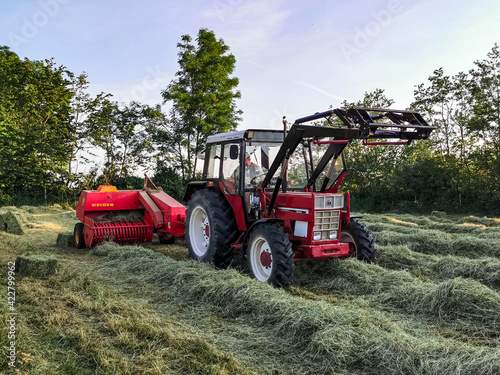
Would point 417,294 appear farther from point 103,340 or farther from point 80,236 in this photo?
point 80,236

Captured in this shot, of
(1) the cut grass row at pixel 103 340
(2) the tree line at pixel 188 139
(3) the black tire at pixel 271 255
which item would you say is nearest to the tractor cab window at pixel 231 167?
(3) the black tire at pixel 271 255

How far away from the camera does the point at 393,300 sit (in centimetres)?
483

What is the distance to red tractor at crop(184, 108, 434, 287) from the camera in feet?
16.9

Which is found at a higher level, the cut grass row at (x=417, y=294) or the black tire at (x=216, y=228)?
the black tire at (x=216, y=228)

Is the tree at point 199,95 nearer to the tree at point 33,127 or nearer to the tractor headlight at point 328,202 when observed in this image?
the tree at point 33,127

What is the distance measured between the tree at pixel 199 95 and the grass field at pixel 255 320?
58.7 ft

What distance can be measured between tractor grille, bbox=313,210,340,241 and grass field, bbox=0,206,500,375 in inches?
19.0

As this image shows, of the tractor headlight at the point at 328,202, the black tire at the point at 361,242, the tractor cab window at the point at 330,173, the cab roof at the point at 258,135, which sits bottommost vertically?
the black tire at the point at 361,242

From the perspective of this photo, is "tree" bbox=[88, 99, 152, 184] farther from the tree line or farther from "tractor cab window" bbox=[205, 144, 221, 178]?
"tractor cab window" bbox=[205, 144, 221, 178]

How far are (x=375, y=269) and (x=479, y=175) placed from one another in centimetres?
1362

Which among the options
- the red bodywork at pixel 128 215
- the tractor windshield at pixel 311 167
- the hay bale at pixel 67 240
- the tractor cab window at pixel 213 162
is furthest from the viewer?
the hay bale at pixel 67 240

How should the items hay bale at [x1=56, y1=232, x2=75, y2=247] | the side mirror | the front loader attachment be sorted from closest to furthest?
the front loader attachment
the side mirror
hay bale at [x1=56, y1=232, x2=75, y2=247]

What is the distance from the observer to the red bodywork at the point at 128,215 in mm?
8203

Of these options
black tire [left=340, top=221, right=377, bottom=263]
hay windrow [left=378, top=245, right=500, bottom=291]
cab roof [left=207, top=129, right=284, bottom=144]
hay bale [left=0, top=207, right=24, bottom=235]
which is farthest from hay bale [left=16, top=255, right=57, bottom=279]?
hay bale [left=0, top=207, right=24, bottom=235]
